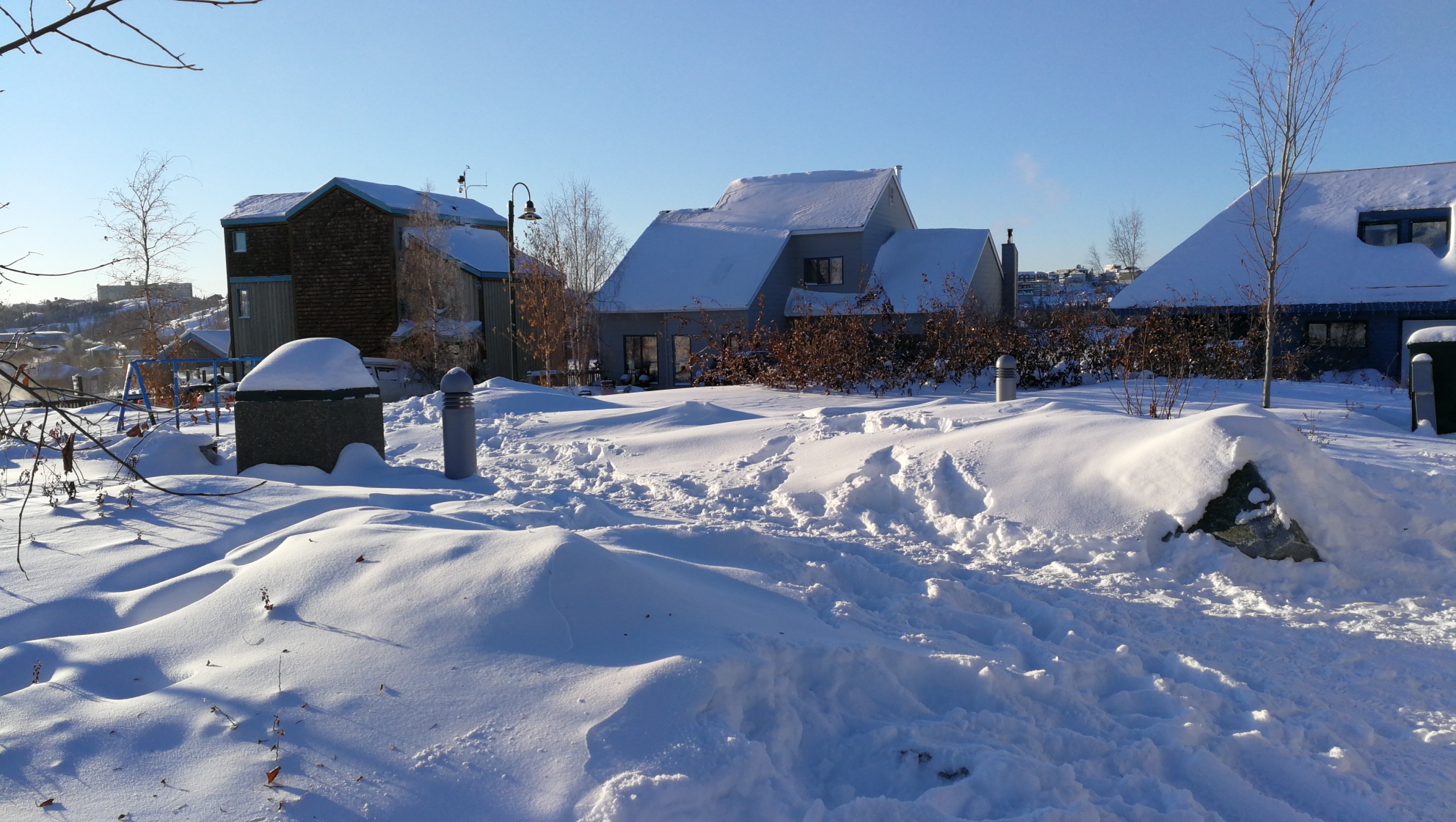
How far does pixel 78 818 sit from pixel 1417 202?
30054 mm

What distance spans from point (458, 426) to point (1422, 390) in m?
10.1

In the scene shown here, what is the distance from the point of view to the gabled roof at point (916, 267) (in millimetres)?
27016

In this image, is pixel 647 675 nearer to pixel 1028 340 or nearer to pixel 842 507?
pixel 842 507

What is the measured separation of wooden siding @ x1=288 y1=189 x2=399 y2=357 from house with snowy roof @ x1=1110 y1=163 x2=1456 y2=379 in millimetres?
24168

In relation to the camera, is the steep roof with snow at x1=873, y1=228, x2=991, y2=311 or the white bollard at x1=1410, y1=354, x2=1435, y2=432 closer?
the white bollard at x1=1410, y1=354, x2=1435, y2=432

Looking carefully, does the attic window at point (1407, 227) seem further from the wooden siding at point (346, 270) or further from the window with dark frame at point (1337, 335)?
the wooden siding at point (346, 270)

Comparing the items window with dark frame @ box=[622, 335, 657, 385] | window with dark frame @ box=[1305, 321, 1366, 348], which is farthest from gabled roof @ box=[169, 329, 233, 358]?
window with dark frame @ box=[1305, 321, 1366, 348]

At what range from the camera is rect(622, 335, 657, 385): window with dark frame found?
28.8 meters

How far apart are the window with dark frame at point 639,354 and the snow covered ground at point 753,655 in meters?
21.8

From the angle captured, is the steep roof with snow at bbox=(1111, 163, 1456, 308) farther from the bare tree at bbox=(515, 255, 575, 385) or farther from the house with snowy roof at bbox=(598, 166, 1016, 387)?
the bare tree at bbox=(515, 255, 575, 385)

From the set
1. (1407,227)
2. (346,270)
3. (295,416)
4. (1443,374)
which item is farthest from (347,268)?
(1407,227)

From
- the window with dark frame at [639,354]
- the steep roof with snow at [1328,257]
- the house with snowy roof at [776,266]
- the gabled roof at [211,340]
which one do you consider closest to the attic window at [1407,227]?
the steep roof with snow at [1328,257]

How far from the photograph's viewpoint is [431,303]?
29.4 m

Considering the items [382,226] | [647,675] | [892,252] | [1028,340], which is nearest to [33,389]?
[647,675]
